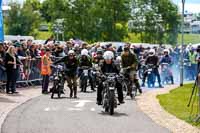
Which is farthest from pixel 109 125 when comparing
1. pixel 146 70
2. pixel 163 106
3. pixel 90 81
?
pixel 146 70

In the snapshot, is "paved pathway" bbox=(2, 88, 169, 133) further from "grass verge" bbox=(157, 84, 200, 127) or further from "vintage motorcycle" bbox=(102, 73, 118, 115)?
"grass verge" bbox=(157, 84, 200, 127)

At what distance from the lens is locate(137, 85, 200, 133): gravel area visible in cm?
1464

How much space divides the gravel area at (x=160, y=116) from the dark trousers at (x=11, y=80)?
15.9 feet

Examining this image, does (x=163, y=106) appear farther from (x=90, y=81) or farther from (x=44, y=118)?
(x=90, y=81)

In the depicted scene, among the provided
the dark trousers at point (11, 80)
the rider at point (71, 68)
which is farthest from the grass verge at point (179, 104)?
the dark trousers at point (11, 80)

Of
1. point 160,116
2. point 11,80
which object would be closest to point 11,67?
point 11,80

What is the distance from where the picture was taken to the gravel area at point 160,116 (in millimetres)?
14643

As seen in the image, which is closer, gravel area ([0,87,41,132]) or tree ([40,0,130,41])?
gravel area ([0,87,41,132])

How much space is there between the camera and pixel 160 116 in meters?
17.3

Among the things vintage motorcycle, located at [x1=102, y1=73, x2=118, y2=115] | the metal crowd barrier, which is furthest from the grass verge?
the metal crowd barrier

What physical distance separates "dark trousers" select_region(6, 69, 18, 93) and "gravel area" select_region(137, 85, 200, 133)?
4857 mm

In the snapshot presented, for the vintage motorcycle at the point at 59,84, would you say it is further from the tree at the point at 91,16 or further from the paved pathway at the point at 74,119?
the tree at the point at 91,16

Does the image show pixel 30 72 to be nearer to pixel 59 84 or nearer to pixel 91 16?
pixel 59 84

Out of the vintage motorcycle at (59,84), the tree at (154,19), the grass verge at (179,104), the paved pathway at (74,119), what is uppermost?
the tree at (154,19)
